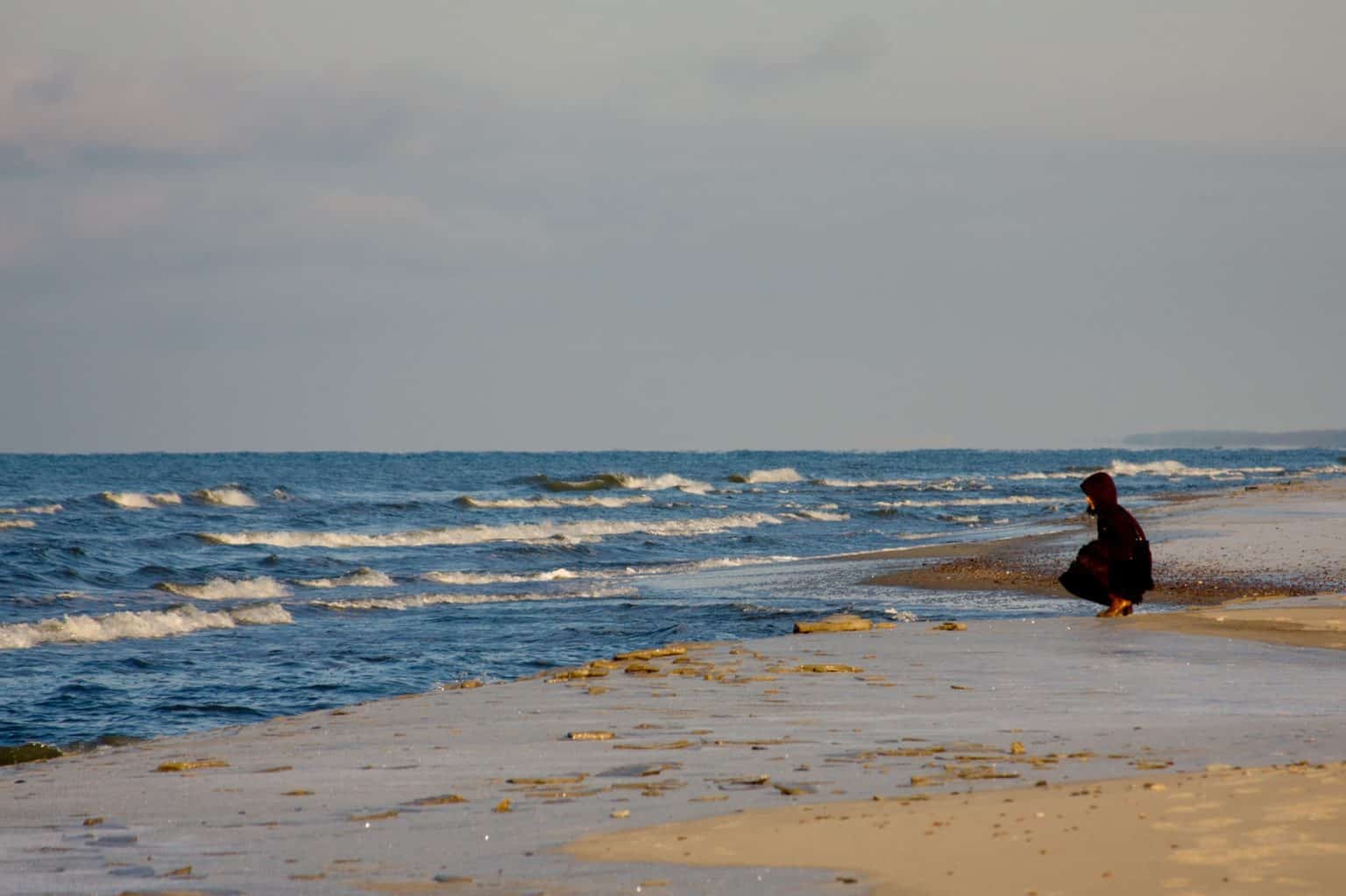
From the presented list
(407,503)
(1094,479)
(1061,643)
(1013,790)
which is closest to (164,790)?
(1013,790)

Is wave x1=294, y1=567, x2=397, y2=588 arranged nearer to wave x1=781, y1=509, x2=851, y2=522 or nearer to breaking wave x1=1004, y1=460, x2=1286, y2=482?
wave x1=781, y1=509, x2=851, y2=522

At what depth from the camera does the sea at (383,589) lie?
13289 millimetres

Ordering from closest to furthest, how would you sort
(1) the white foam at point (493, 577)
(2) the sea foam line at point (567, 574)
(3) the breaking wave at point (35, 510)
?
(1) the white foam at point (493, 577) < (2) the sea foam line at point (567, 574) < (3) the breaking wave at point (35, 510)

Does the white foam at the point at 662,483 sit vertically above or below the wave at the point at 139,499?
below

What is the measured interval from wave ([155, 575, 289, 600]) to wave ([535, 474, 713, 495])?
4213 cm

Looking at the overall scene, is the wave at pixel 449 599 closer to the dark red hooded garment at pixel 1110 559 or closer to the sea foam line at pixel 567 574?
the sea foam line at pixel 567 574

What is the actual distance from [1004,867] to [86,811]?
4.26 meters

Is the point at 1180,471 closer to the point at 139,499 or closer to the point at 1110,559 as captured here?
the point at 139,499

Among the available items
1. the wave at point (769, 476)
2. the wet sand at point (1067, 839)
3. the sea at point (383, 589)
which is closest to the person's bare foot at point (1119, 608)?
the sea at point (383, 589)

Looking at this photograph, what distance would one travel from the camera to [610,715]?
8.78 m

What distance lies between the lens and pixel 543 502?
54031 millimetres

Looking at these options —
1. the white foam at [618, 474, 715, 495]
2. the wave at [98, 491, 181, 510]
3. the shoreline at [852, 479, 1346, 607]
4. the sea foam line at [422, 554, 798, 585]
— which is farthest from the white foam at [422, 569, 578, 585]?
the white foam at [618, 474, 715, 495]

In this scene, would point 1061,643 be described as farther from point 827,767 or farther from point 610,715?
point 827,767

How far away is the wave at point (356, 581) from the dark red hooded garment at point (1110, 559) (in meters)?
13.5
